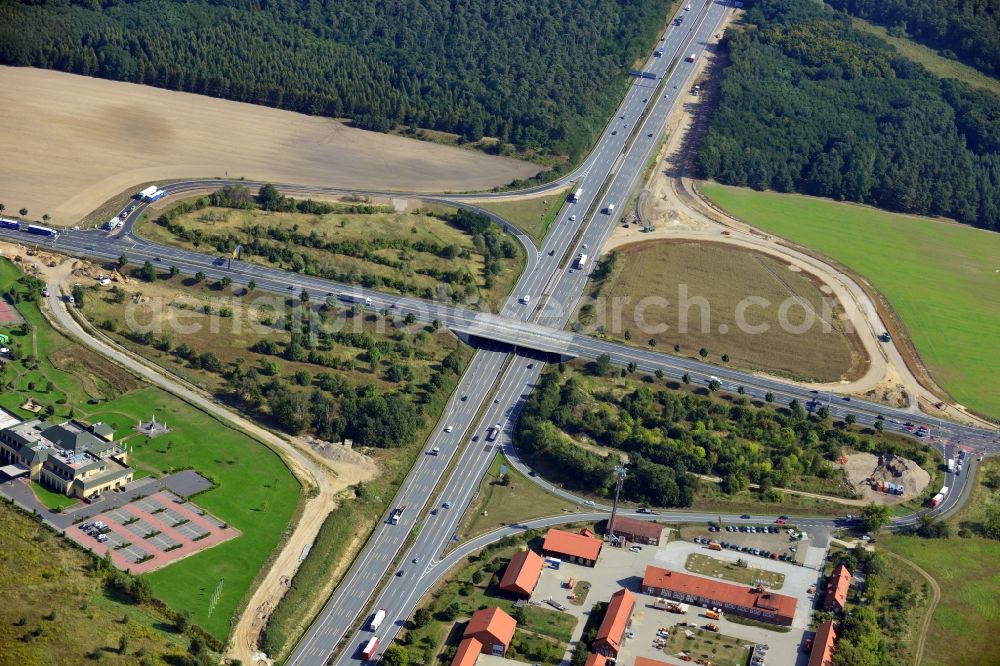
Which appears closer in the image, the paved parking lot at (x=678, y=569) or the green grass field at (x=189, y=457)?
the paved parking lot at (x=678, y=569)

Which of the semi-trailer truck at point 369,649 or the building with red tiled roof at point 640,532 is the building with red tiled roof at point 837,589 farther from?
the semi-trailer truck at point 369,649

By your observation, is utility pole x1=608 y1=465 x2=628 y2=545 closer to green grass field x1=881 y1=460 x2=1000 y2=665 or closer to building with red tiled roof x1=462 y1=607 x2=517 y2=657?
building with red tiled roof x1=462 y1=607 x2=517 y2=657

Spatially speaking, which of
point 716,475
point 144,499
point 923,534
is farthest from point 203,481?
point 923,534

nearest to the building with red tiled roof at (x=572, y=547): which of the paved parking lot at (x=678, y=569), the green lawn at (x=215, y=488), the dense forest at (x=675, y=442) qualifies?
the paved parking lot at (x=678, y=569)

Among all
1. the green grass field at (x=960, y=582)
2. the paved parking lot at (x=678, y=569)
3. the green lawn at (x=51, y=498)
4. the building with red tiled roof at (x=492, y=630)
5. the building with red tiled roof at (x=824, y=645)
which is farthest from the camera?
the green lawn at (x=51, y=498)

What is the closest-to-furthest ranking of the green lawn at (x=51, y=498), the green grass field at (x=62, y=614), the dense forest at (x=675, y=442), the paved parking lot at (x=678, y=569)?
the green grass field at (x=62, y=614), the paved parking lot at (x=678, y=569), the green lawn at (x=51, y=498), the dense forest at (x=675, y=442)
